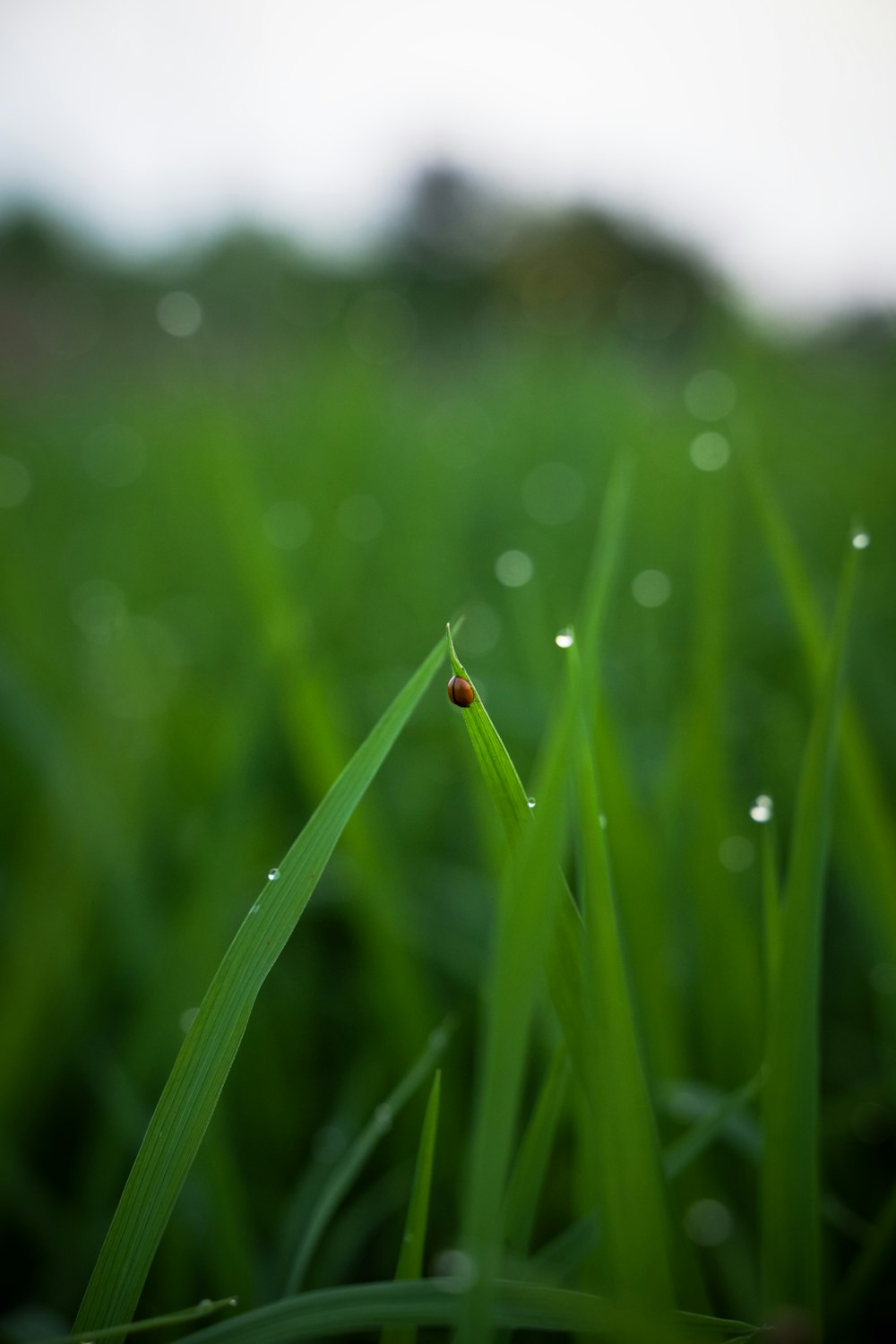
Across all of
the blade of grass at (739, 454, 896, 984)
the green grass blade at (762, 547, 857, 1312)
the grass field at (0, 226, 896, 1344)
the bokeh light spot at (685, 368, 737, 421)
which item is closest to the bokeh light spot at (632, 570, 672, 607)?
the grass field at (0, 226, 896, 1344)

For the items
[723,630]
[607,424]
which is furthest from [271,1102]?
[607,424]

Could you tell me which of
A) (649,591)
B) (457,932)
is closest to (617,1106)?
(457,932)

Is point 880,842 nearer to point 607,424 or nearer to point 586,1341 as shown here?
point 586,1341

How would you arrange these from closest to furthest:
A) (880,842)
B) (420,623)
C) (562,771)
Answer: (562,771) < (880,842) < (420,623)

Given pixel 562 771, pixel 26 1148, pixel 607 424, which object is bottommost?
pixel 26 1148

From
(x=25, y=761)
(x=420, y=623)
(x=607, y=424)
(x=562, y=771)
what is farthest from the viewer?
(x=607, y=424)

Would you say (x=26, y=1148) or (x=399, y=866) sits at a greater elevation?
(x=399, y=866)

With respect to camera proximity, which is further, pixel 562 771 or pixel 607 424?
pixel 607 424

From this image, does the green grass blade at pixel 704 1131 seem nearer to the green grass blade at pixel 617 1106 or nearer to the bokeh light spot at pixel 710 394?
the green grass blade at pixel 617 1106
